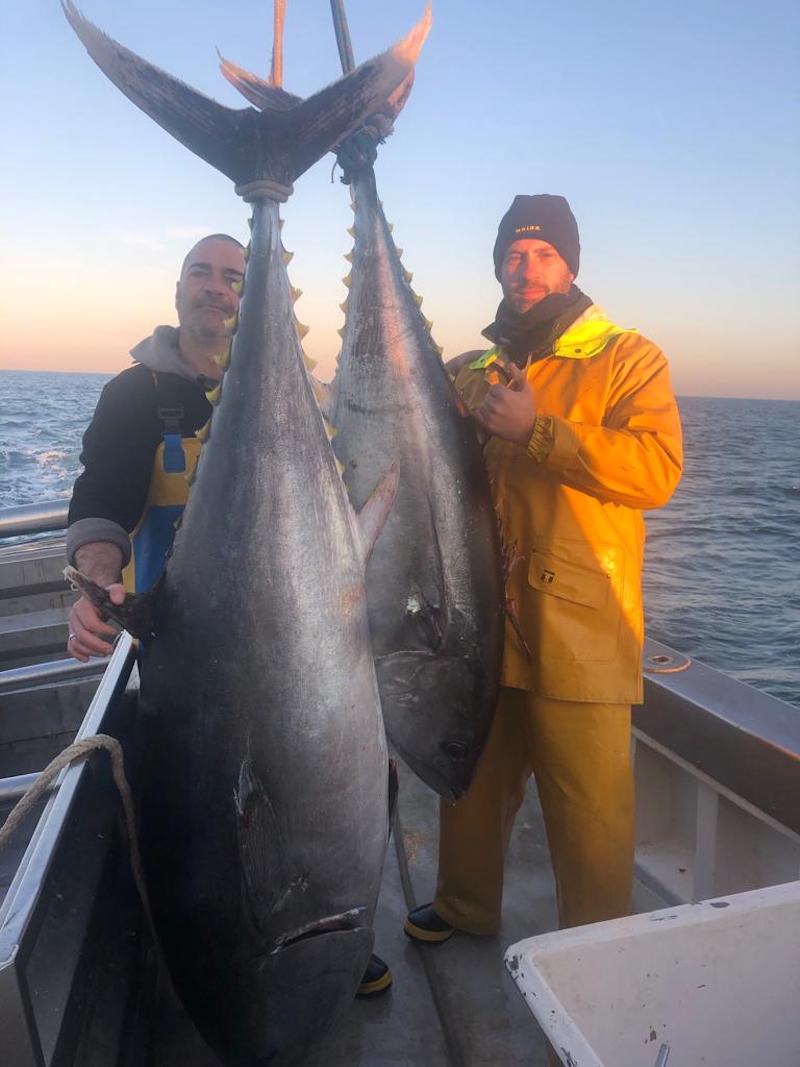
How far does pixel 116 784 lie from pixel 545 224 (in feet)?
6.33

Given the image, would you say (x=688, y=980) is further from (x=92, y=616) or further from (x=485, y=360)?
(x=485, y=360)

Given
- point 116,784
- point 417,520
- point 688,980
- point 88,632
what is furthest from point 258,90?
point 688,980

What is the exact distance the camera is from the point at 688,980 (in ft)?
4.69

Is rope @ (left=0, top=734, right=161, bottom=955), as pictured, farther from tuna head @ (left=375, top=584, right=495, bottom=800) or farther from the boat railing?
the boat railing

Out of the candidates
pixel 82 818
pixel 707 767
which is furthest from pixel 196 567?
pixel 707 767

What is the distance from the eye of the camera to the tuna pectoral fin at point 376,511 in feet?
5.52

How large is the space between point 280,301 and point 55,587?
3549mm

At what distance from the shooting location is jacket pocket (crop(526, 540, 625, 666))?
6.95 ft

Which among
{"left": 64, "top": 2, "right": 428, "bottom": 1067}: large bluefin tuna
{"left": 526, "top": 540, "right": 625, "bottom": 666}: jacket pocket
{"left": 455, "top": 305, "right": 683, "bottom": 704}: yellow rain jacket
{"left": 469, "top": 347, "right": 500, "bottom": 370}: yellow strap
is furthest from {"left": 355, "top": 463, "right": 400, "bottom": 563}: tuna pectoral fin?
{"left": 469, "top": 347, "right": 500, "bottom": 370}: yellow strap

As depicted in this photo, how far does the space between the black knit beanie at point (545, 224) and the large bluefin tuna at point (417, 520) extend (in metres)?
0.50

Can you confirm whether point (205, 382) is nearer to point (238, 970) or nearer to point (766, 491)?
point (238, 970)

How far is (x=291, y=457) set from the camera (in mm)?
1590

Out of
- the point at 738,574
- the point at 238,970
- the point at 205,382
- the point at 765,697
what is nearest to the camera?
the point at 238,970

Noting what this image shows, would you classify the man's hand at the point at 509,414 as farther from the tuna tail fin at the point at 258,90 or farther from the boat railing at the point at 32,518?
the boat railing at the point at 32,518
